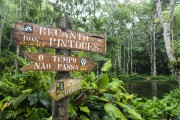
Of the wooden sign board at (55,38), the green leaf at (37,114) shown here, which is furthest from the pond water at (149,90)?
the wooden sign board at (55,38)

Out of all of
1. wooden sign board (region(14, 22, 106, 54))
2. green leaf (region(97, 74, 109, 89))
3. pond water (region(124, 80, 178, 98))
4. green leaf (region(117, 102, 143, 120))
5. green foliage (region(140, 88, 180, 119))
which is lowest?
pond water (region(124, 80, 178, 98))

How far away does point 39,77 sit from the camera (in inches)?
175

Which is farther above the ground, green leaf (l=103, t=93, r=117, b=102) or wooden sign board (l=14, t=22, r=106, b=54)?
wooden sign board (l=14, t=22, r=106, b=54)

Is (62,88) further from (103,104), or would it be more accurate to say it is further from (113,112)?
(103,104)

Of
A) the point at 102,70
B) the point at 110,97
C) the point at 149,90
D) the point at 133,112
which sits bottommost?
the point at 149,90

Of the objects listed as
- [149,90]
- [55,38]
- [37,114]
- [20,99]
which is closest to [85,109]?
[37,114]

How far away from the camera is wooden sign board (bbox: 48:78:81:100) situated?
2703mm

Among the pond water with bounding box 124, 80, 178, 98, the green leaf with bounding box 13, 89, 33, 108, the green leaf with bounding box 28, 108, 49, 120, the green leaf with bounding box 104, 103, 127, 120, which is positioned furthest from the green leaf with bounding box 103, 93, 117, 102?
the pond water with bounding box 124, 80, 178, 98

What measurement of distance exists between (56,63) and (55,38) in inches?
11.8

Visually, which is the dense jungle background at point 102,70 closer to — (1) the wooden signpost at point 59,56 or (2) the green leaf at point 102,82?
(2) the green leaf at point 102,82

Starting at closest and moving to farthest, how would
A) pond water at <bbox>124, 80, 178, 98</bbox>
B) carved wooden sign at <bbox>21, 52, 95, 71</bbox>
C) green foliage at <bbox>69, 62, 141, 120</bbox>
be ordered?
carved wooden sign at <bbox>21, 52, 95, 71</bbox> < green foliage at <bbox>69, 62, 141, 120</bbox> < pond water at <bbox>124, 80, 178, 98</bbox>

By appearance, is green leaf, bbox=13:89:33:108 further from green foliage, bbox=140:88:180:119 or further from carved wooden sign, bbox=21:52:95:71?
green foliage, bbox=140:88:180:119

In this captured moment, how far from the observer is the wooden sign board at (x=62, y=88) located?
8.87 feet

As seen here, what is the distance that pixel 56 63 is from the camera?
292 centimetres
